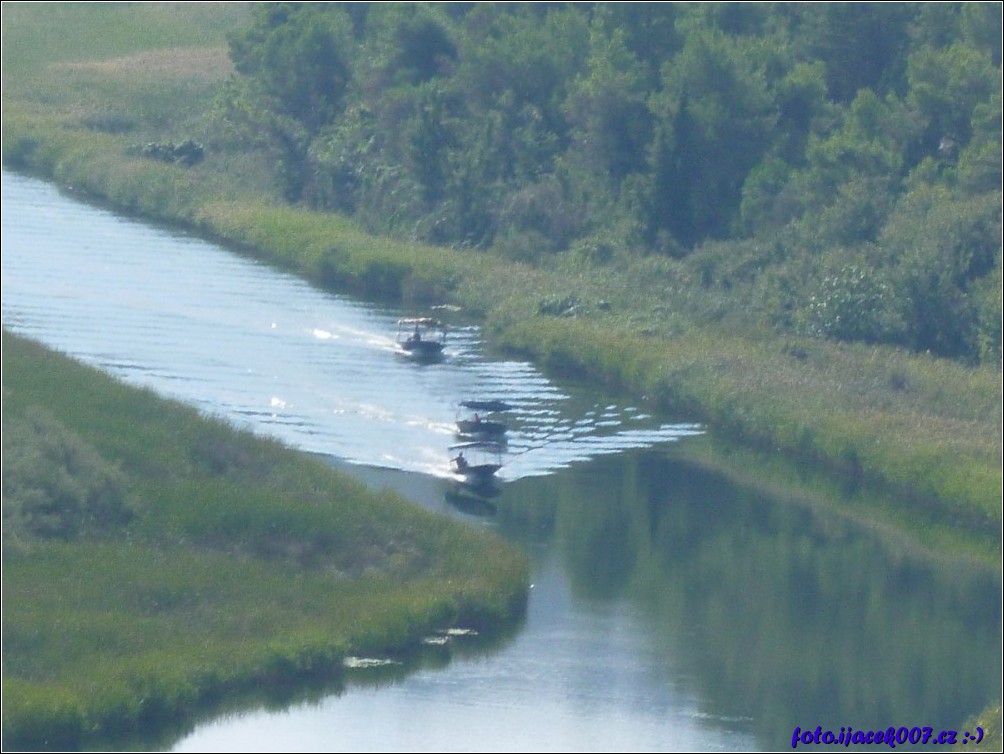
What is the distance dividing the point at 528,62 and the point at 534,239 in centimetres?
751

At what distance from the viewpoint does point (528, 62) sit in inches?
2202

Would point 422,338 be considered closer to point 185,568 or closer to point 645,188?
point 645,188

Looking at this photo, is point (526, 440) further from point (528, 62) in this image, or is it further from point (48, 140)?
point (48, 140)

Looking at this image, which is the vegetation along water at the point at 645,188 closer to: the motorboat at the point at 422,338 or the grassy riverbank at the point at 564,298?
the grassy riverbank at the point at 564,298

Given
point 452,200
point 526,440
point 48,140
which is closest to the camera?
point 526,440

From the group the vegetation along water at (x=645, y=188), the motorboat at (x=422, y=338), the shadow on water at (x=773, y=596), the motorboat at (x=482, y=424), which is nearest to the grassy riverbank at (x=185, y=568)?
the vegetation along water at (x=645, y=188)

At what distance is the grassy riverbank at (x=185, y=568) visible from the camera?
20.8 metres

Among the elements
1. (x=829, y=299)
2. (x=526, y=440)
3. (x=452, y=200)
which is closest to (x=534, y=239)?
(x=452, y=200)

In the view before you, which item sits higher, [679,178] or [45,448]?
[679,178]

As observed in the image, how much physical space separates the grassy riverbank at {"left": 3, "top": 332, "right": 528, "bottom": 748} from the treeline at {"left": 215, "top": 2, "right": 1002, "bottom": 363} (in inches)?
667

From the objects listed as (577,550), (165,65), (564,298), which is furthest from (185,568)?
(165,65)

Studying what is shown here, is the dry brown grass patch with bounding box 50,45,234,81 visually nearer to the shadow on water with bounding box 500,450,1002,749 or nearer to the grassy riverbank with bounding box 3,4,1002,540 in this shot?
the grassy riverbank with bounding box 3,4,1002,540

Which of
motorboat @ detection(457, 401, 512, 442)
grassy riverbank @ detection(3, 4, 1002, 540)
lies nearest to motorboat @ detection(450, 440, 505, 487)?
motorboat @ detection(457, 401, 512, 442)

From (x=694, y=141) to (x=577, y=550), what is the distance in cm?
2316
